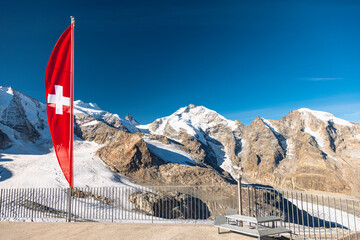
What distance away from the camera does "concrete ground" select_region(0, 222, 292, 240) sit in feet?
24.2

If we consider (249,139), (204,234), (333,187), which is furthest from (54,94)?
(249,139)

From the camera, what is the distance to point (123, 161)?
142 feet

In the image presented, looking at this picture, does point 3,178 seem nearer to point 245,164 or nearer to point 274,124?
point 245,164

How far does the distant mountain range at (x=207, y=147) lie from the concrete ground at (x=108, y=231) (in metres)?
25.5

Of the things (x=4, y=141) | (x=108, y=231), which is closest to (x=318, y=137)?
(x=4, y=141)

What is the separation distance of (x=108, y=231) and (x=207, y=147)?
110481 mm

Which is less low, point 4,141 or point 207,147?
point 207,147

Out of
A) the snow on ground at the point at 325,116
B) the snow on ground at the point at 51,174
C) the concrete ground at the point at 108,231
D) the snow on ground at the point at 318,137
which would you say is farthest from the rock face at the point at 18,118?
the snow on ground at the point at 325,116

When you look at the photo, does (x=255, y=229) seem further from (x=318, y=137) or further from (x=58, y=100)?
(x=318, y=137)

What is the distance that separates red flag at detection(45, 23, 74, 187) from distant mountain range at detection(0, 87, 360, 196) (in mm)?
25672

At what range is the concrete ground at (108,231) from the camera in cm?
738

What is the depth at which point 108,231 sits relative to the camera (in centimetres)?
807

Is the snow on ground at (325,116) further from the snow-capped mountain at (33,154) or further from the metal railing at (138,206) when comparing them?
the metal railing at (138,206)

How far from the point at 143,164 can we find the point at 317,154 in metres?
110
